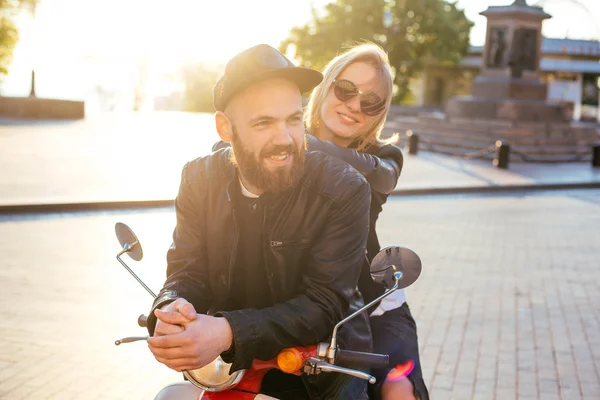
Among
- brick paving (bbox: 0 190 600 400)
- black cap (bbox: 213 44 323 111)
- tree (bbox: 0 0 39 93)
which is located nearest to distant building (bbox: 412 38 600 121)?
tree (bbox: 0 0 39 93)

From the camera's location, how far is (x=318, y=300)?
237cm

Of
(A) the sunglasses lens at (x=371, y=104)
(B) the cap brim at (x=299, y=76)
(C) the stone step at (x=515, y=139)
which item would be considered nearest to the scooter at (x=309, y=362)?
(B) the cap brim at (x=299, y=76)

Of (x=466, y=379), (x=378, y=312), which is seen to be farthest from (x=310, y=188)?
(x=466, y=379)

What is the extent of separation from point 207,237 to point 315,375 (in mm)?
526

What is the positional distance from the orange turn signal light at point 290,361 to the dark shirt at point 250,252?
0.95 feet

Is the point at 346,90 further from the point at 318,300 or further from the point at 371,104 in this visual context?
the point at 318,300

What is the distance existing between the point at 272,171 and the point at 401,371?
3.30ft

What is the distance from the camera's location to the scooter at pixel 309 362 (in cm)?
220

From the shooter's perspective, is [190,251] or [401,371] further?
[401,371]

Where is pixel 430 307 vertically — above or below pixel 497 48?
below

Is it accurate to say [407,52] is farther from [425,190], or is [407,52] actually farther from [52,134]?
[425,190]

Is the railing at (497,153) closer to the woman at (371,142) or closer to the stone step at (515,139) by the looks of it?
the stone step at (515,139)

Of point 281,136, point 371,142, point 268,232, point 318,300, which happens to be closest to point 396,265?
point 318,300

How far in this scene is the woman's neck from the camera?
3.47 m
